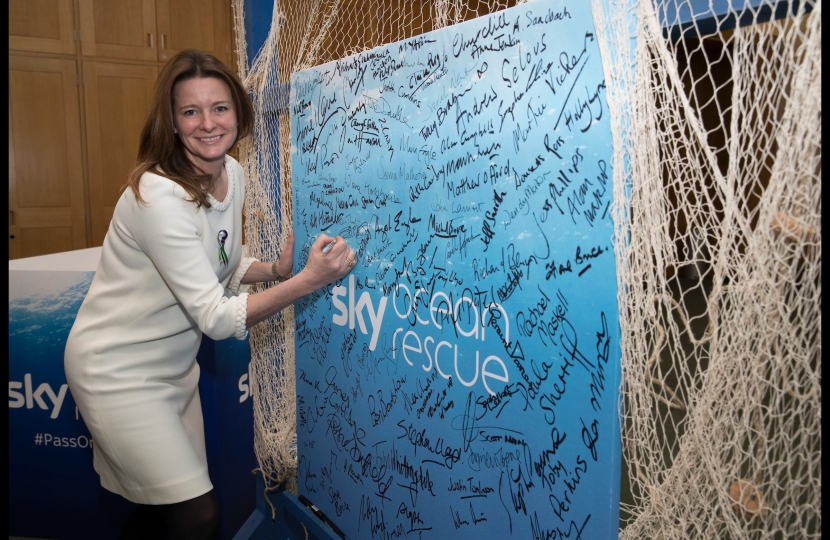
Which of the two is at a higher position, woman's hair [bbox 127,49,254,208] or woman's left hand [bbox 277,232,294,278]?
woman's hair [bbox 127,49,254,208]

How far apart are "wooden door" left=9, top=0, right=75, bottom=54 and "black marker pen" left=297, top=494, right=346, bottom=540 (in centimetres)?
412

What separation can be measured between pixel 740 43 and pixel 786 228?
10.5 inches

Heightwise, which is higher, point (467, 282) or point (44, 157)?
point (44, 157)

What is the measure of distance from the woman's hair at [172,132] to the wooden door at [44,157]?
3.72m

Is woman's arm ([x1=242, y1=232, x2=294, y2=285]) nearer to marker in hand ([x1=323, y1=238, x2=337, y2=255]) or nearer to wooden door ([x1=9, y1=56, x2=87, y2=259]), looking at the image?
marker in hand ([x1=323, y1=238, x2=337, y2=255])

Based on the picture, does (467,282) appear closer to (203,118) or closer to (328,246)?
(328,246)

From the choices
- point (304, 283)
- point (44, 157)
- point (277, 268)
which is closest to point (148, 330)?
point (304, 283)

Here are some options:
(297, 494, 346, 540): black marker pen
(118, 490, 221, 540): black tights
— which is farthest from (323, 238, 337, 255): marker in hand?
(297, 494, 346, 540): black marker pen

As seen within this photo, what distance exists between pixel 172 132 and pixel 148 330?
0.47 m

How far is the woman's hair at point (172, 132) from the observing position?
1384 mm

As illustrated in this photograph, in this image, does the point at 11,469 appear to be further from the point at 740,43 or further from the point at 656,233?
the point at 740,43

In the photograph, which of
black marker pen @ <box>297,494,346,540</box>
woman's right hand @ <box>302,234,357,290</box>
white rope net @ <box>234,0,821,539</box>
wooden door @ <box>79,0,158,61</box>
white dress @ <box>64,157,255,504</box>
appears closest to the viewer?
white rope net @ <box>234,0,821,539</box>

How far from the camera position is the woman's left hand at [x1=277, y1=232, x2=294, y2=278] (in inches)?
70.4

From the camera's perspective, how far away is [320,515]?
6.07 feet
